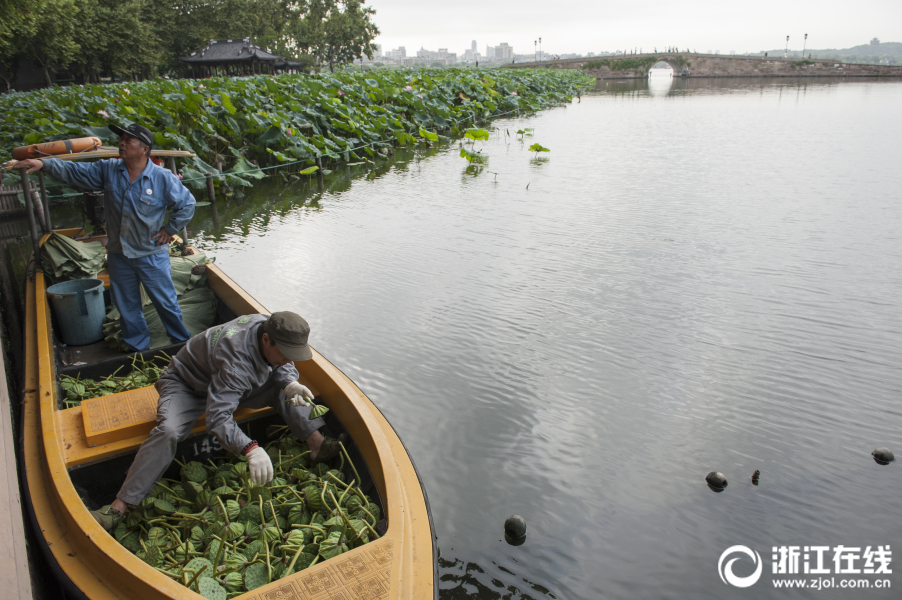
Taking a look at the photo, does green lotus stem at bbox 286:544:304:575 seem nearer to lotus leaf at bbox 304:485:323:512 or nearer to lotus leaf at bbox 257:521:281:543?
lotus leaf at bbox 257:521:281:543

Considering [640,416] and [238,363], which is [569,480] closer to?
[640,416]

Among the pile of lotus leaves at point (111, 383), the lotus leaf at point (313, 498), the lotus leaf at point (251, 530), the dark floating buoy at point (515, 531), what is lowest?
the dark floating buoy at point (515, 531)

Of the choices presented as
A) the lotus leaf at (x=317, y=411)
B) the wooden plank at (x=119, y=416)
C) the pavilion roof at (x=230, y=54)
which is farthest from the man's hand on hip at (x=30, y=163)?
the pavilion roof at (x=230, y=54)

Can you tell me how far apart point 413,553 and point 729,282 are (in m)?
5.02

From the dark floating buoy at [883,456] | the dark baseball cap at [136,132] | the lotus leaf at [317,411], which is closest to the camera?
the lotus leaf at [317,411]

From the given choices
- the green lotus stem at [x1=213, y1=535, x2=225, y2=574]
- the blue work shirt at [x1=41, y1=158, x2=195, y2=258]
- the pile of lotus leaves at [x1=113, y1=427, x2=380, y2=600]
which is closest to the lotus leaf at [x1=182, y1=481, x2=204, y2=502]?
the pile of lotus leaves at [x1=113, y1=427, x2=380, y2=600]

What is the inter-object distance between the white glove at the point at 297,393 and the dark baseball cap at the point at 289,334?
25 centimetres

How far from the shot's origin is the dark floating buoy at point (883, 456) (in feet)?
11.8

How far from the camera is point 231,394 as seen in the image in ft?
9.20

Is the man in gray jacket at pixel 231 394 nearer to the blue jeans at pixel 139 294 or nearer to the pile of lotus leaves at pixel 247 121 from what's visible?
the blue jeans at pixel 139 294

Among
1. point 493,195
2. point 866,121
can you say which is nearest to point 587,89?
point 866,121

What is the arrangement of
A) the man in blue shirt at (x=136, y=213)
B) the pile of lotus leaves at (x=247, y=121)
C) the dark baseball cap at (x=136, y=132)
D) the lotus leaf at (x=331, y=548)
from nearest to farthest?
the lotus leaf at (x=331, y=548)
the dark baseball cap at (x=136, y=132)
the man in blue shirt at (x=136, y=213)
the pile of lotus leaves at (x=247, y=121)

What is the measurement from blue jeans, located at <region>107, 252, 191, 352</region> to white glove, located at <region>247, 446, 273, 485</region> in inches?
84.1

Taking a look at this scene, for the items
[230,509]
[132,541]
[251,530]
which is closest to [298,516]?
[251,530]
